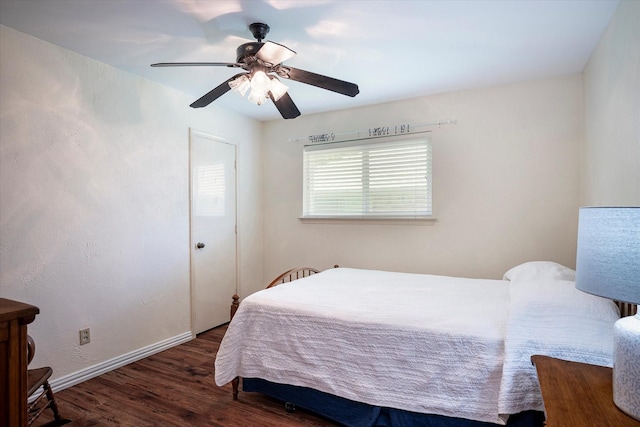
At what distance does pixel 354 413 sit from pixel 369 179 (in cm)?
241

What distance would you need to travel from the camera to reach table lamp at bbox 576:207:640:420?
2.80 feet

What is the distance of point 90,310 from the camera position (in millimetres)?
2607

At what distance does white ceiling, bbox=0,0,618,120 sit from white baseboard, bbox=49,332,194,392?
2.36 meters

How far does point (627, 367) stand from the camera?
908 millimetres

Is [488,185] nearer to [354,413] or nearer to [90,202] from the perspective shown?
[354,413]

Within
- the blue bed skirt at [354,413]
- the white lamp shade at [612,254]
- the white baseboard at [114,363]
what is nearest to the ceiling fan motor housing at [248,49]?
the white lamp shade at [612,254]

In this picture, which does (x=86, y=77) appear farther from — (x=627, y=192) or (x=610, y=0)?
(x=627, y=192)

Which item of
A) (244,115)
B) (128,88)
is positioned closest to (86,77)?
(128,88)

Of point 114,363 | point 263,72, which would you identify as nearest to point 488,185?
point 263,72

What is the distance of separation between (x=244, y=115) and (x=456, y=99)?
2375mm

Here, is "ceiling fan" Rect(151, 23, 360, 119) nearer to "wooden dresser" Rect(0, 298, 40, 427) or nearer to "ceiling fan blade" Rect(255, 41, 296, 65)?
"ceiling fan blade" Rect(255, 41, 296, 65)

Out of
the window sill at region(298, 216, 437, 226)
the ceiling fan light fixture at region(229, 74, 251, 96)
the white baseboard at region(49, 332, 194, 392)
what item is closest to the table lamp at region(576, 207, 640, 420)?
the ceiling fan light fixture at region(229, 74, 251, 96)

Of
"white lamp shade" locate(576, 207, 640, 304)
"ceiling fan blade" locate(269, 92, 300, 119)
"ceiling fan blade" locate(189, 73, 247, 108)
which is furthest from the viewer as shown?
"ceiling fan blade" locate(269, 92, 300, 119)

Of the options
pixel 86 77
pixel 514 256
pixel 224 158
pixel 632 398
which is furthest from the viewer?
pixel 224 158
